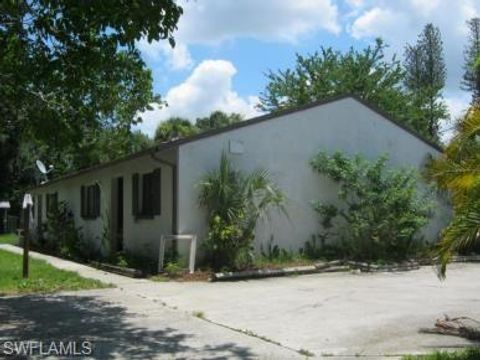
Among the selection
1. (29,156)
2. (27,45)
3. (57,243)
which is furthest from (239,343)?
(29,156)

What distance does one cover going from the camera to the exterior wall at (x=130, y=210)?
17453 mm

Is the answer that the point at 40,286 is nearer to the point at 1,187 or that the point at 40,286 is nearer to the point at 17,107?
the point at 17,107

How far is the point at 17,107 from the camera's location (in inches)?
518

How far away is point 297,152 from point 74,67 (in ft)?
28.7

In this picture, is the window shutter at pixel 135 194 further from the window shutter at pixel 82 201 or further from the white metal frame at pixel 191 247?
the window shutter at pixel 82 201

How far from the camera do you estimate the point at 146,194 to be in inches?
750

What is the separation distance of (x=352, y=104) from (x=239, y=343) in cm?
1252

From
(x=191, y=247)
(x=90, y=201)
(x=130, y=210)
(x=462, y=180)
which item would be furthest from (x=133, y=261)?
(x=462, y=180)

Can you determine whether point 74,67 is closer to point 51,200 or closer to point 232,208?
point 232,208

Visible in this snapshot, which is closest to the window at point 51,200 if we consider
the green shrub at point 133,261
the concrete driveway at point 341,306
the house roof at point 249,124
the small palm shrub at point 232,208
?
the house roof at point 249,124

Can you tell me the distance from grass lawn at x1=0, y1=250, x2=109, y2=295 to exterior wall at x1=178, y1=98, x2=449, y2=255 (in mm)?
2789

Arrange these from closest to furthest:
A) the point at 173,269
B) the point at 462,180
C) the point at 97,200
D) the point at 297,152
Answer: the point at 462,180
the point at 173,269
the point at 297,152
the point at 97,200

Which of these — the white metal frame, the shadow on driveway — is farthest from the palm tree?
the white metal frame

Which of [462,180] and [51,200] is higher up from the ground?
[51,200]
